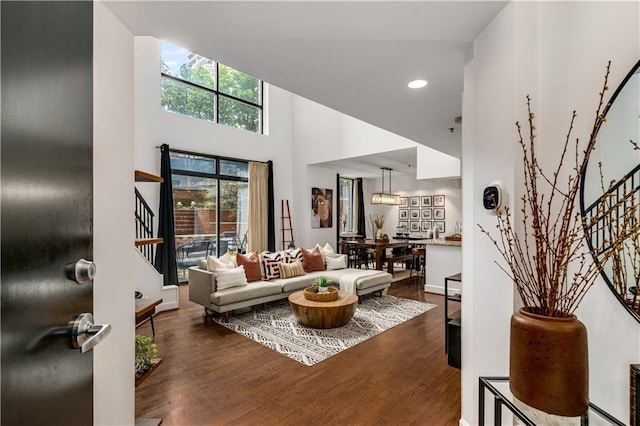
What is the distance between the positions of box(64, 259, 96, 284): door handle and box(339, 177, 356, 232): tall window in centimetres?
928

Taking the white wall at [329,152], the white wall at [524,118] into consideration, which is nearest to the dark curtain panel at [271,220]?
the white wall at [329,152]

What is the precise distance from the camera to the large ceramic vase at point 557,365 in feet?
3.40

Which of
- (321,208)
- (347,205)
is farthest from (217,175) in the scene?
(347,205)

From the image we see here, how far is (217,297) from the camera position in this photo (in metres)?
3.98

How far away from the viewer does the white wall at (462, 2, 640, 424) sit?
123cm

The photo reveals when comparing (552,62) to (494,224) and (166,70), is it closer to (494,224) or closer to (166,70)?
(494,224)

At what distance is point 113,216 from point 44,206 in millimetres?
738

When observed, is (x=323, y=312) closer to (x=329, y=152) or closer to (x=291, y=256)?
(x=291, y=256)

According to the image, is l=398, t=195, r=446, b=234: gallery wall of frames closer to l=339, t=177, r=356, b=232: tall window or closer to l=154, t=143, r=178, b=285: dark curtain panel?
l=339, t=177, r=356, b=232: tall window

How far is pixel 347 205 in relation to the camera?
415 inches

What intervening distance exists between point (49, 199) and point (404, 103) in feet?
9.38

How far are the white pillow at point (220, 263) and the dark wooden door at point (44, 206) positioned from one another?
3.36 m

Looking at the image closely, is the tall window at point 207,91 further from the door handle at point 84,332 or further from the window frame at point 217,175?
the door handle at point 84,332

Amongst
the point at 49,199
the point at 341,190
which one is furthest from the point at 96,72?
the point at 341,190
